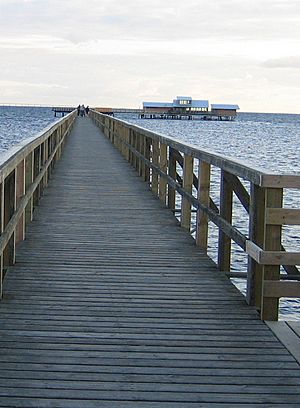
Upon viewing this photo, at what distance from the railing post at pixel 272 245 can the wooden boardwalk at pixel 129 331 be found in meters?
0.10

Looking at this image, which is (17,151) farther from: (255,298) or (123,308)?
(255,298)

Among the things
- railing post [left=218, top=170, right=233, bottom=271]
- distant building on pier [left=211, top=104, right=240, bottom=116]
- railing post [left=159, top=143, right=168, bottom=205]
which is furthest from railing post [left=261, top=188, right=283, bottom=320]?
distant building on pier [left=211, top=104, right=240, bottom=116]

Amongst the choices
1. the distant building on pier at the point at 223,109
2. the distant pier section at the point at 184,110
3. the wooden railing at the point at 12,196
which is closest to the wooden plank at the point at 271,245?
the wooden railing at the point at 12,196

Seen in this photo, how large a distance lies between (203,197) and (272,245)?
2.43 meters

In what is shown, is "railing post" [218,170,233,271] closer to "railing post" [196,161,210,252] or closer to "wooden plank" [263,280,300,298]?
"railing post" [196,161,210,252]

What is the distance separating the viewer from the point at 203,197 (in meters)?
7.36

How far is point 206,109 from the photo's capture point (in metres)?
161

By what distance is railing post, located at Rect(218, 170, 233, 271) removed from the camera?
6.32 meters

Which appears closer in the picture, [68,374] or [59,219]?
[68,374]

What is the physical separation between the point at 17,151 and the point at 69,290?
1208 millimetres

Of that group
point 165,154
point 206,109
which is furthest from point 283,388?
point 206,109

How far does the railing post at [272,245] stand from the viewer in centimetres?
493

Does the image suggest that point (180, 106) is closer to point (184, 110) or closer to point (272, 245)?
point (184, 110)

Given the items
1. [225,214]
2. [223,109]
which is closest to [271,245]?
[225,214]
